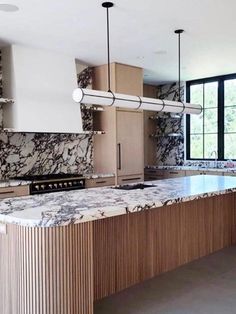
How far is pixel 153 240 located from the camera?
11.9 feet

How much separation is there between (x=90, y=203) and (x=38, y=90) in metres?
2.81

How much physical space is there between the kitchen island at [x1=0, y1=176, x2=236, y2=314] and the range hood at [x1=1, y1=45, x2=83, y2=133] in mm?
2020

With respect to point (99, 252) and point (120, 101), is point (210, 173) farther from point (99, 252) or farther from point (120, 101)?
point (99, 252)

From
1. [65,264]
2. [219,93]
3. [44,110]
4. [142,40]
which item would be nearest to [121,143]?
[44,110]

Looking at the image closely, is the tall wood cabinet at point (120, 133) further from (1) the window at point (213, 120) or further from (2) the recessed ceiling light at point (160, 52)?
(1) the window at point (213, 120)

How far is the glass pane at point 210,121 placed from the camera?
7176 millimetres

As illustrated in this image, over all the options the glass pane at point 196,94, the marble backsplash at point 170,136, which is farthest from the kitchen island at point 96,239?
the glass pane at point 196,94

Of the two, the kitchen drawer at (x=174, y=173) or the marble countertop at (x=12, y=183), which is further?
the kitchen drawer at (x=174, y=173)

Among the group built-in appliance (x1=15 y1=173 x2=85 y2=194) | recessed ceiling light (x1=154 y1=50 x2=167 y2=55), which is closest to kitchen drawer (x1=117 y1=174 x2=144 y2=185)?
built-in appliance (x1=15 y1=173 x2=85 y2=194)

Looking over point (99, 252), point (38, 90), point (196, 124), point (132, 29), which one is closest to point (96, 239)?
point (99, 252)

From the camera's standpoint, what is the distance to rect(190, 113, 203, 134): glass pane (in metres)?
7.43

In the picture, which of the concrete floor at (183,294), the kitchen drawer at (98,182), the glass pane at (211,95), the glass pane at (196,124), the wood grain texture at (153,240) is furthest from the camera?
the glass pane at (196,124)

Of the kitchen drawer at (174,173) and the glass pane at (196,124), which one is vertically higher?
the glass pane at (196,124)

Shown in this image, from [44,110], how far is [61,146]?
90 centimetres
